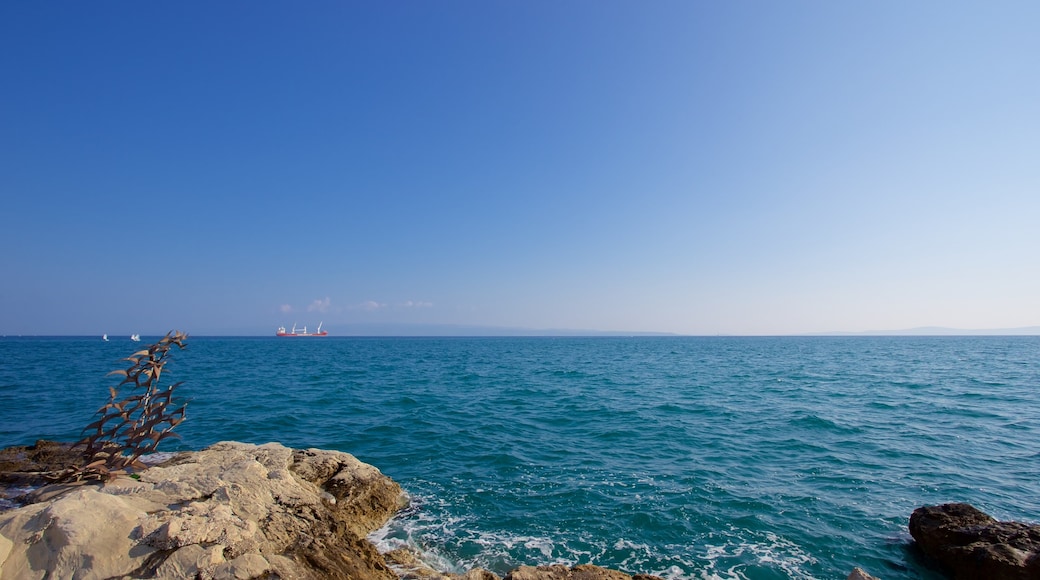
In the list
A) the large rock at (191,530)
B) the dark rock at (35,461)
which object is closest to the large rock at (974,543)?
the large rock at (191,530)

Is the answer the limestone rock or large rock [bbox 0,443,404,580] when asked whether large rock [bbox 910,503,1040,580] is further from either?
large rock [bbox 0,443,404,580]

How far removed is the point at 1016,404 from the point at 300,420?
41098 millimetres

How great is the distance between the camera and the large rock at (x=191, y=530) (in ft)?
19.9

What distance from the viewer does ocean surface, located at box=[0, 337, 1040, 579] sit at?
10055 mm

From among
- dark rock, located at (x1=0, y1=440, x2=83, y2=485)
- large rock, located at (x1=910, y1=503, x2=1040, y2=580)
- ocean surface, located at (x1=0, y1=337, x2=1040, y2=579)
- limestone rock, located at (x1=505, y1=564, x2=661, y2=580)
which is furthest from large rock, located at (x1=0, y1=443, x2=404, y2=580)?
large rock, located at (x1=910, y1=503, x2=1040, y2=580)

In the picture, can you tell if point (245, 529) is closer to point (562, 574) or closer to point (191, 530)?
point (191, 530)

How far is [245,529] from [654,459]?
13183 millimetres

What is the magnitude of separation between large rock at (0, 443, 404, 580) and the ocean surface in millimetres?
2386

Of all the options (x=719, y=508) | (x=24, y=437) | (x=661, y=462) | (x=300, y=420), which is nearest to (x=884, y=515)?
(x=719, y=508)

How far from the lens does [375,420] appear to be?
21.7 meters

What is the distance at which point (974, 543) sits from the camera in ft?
29.8

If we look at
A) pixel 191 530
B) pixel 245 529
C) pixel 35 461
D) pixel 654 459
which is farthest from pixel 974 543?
pixel 35 461

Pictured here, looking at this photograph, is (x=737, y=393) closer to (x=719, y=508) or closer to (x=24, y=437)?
(x=719, y=508)

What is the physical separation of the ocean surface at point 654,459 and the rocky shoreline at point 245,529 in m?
1.03
